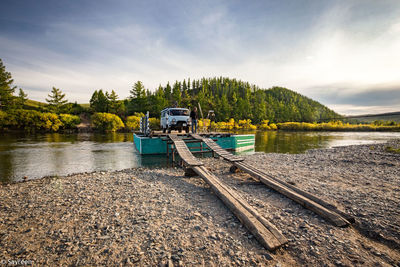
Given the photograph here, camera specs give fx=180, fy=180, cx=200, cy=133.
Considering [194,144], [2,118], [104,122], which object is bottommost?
[194,144]

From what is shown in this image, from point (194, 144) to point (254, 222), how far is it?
47.1 feet

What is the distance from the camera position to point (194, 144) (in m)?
18.3

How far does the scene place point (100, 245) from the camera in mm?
3676

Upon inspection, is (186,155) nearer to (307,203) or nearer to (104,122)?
(307,203)

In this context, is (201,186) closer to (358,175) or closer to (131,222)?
(131,222)

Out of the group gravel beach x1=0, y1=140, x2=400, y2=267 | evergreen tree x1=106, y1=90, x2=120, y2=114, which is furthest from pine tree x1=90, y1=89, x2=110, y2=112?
gravel beach x1=0, y1=140, x2=400, y2=267

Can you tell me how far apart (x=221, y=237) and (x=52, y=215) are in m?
4.65

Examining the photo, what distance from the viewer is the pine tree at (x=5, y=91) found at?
2181 inches

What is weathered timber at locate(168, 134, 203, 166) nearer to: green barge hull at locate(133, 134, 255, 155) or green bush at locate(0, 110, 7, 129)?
green barge hull at locate(133, 134, 255, 155)

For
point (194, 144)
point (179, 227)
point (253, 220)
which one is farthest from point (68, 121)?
point (253, 220)

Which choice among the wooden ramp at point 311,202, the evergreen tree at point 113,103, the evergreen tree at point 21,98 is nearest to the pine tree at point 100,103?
the evergreen tree at point 113,103

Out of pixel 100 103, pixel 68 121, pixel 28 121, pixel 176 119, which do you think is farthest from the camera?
pixel 100 103

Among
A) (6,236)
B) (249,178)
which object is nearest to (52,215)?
(6,236)

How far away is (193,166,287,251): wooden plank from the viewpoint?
362 centimetres
